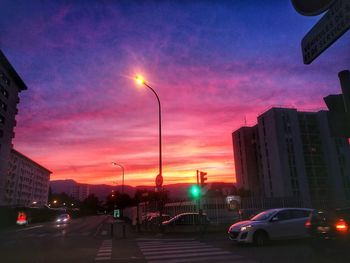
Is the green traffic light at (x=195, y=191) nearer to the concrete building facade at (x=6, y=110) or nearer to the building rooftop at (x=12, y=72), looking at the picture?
the concrete building facade at (x=6, y=110)

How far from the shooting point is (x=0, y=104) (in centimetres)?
7256

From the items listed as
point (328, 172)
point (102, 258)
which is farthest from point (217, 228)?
point (328, 172)

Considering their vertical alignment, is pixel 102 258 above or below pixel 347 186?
below

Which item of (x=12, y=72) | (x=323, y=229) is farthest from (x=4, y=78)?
(x=323, y=229)

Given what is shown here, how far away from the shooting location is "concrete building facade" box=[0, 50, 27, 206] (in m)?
73.8

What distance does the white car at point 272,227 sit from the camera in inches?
519

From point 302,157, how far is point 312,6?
102 m

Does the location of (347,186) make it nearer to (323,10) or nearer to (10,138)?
(10,138)

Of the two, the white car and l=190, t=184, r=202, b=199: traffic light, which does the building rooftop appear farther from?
the white car

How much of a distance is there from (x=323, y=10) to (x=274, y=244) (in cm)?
1281

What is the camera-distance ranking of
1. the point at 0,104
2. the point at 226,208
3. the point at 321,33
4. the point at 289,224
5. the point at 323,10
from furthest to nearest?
1. the point at 0,104
2. the point at 226,208
3. the point at 289,224
4. the point at 321,33
5. the point at 323,10

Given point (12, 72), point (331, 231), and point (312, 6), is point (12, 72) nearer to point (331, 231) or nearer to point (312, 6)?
point (331, 231)

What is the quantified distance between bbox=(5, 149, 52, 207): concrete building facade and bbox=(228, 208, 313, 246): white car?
99.1 meters

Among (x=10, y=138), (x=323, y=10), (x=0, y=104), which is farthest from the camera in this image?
(x=10, y=138)
